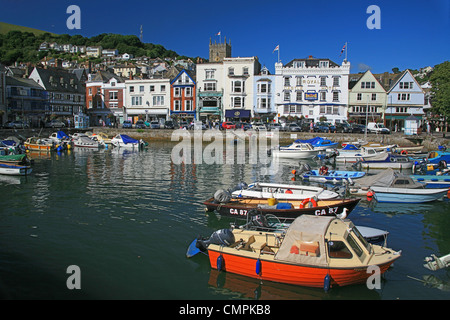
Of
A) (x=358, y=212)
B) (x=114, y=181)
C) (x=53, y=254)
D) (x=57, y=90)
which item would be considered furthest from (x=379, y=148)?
(x=57, y=90)

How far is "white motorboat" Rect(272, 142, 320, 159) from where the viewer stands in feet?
156

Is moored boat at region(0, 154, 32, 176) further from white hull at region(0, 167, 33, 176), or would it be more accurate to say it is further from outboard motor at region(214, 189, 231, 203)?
outboard motor at region(214, 189, 231, 203)

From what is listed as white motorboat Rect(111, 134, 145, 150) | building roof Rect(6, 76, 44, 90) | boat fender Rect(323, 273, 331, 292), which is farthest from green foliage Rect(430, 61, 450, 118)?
building roof Rect(6, 76, 44, 90)

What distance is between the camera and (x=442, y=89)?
61.4 m

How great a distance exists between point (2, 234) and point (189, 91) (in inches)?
2587

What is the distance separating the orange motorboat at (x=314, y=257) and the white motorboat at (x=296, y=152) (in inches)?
1314

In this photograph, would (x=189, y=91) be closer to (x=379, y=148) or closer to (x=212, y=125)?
(x=212, y=125)

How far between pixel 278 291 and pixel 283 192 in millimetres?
10509

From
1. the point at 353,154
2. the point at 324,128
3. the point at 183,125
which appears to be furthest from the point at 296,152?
the point at 183,125

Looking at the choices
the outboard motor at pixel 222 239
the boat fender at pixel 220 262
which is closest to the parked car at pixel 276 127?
the outboard motor at pixel 222 239

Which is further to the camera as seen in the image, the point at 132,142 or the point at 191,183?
the point at 132,142

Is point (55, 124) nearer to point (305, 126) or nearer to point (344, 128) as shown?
point (305, 126)

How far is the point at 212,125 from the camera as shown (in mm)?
74562

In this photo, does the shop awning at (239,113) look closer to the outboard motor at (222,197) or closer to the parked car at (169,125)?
the parked car at (169,125)
